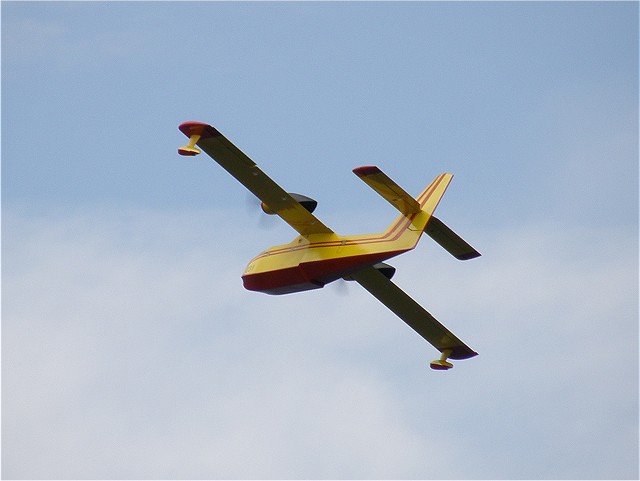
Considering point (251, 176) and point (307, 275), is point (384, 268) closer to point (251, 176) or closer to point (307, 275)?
point (307, 275)

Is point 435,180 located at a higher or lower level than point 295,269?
higher

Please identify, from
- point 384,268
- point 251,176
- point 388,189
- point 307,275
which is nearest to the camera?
point 388,189

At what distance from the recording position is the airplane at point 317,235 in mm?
44219

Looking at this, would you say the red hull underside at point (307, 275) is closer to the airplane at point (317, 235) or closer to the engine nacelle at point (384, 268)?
the airplane at point (317, 235)

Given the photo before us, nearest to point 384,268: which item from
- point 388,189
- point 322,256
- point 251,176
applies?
point 322,256

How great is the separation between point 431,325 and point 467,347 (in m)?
1.85

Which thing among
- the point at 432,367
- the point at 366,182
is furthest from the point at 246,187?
the point at 432,367

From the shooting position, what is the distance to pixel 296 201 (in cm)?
4584

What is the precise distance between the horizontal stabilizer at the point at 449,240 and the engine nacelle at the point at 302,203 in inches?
157

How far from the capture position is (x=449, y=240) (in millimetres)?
47719

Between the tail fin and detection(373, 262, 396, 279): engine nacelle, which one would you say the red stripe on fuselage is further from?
detection(373, 262, 396, 279): engine nacelle

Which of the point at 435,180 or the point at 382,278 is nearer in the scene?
the point at 435,180

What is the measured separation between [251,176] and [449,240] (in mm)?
7452

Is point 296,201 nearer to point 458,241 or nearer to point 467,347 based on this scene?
point 458,241
